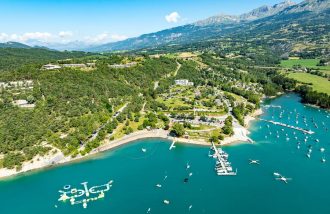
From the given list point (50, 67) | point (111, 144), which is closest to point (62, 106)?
point (111, 144)

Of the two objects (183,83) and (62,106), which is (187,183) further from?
(183,83)

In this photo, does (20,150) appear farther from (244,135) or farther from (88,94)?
(244,135)

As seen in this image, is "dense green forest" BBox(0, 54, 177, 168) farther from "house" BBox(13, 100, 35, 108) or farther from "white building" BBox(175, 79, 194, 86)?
"white building" BBox(175, 79, 194, 86)

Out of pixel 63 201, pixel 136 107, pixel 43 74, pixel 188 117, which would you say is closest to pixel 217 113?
pixel 188 117

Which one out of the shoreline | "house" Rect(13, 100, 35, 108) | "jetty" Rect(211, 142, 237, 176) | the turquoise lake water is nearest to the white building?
the shoreline

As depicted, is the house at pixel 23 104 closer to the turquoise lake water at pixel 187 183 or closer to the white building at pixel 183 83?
the turquoise lake water at pixel 187 183

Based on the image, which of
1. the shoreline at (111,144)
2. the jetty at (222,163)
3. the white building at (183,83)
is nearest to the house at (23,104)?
the shoreline at (111,144)
